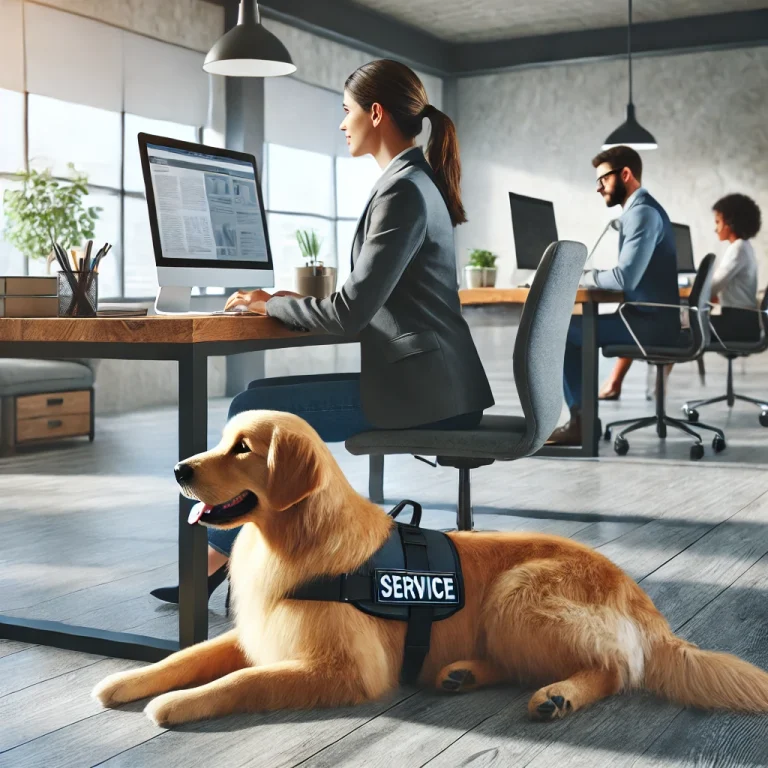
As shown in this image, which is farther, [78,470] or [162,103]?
[162,103]

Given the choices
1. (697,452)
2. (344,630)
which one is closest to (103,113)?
(697,452)

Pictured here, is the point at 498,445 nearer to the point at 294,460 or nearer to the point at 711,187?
the point at 294,460

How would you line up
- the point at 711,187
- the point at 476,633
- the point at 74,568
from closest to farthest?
1. the point at 476,633
2. the point at 74,568
3. the point at 711,187

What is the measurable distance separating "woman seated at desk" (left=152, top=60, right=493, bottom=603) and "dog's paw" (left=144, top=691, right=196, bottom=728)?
641 millimetres

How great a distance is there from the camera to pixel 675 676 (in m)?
1.59

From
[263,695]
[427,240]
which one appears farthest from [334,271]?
[263,695]

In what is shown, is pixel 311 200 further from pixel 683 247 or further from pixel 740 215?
pixel 740 215

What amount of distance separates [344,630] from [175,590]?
0.80 m

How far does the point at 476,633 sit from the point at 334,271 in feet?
3.70

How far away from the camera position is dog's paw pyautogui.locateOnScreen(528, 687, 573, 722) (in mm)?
1551

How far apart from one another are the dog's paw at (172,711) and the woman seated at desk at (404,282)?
64 cm

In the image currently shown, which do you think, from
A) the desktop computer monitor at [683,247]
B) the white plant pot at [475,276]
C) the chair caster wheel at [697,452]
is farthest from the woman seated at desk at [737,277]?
the white plant pot at [475,276]

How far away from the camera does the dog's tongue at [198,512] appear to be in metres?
1.61

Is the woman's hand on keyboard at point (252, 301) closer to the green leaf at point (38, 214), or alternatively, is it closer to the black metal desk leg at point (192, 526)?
the black metal desk leg at point (192, 526)
